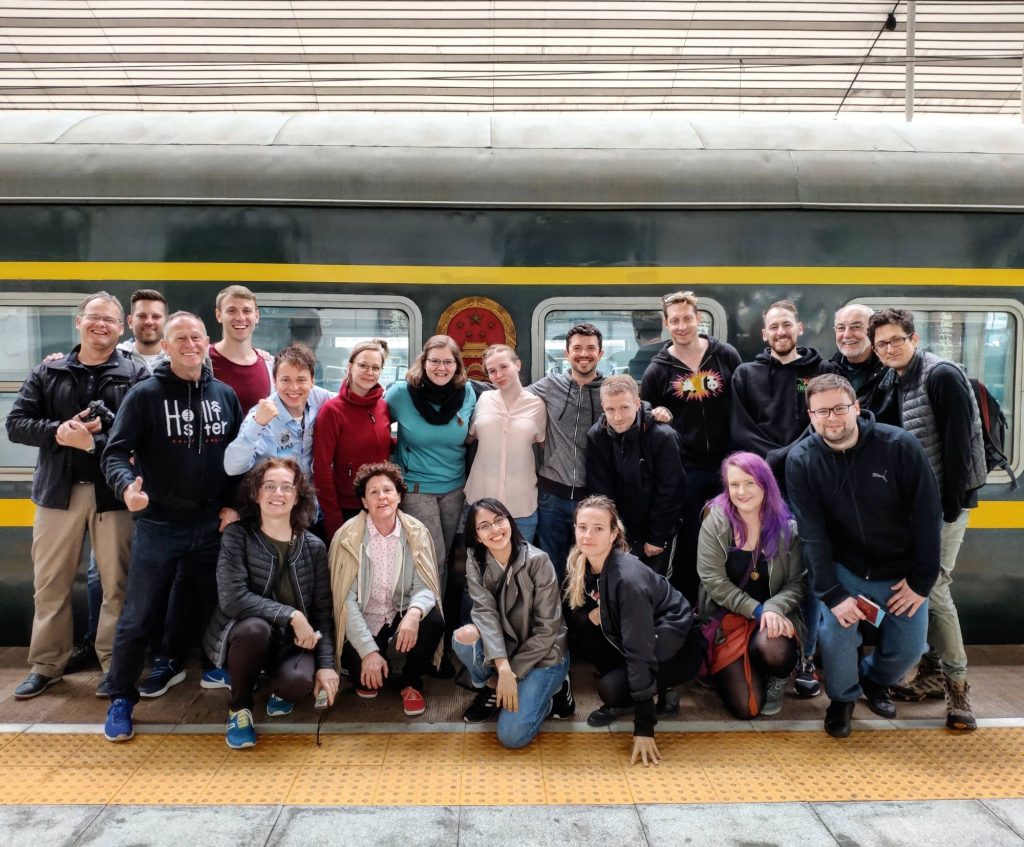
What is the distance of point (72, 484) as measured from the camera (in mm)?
3768

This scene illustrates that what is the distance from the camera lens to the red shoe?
3.62 m

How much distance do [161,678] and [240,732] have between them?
2.59 feet

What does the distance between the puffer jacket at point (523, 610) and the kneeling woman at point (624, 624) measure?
5.2 inches

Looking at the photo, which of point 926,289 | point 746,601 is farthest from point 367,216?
point 926,289

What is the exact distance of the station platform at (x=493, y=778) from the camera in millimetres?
2738

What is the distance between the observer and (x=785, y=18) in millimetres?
9672

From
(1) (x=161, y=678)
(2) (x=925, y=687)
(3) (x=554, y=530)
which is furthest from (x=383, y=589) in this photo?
(2) (x=925, y=687)

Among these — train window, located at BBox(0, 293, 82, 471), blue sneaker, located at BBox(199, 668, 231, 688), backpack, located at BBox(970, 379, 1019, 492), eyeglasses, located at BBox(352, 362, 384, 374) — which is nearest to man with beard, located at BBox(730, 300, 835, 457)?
backpack, located at BBox(970, 379, 1019, 492)

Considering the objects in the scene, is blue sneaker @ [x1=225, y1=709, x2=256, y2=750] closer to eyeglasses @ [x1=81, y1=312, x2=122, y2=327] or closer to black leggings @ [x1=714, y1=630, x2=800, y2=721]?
eyeglasses @ [x1=81, y1=312, x2=122, y2=327]

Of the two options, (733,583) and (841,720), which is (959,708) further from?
(733,583)

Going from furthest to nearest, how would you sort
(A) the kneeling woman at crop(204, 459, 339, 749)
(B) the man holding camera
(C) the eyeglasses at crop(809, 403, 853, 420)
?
(B) the man holding camera
(A) the kneeling woman at crop(204, 459, 339, 749)
(C) the eyeglasses at crop(809, 403, 853, 420)

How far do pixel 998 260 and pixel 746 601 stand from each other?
7.95ft

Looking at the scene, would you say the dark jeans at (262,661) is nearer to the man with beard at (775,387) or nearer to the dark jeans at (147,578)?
the dark jeans at (147,578)

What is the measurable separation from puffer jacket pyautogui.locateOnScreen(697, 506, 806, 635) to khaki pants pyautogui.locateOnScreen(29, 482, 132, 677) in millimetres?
2878
